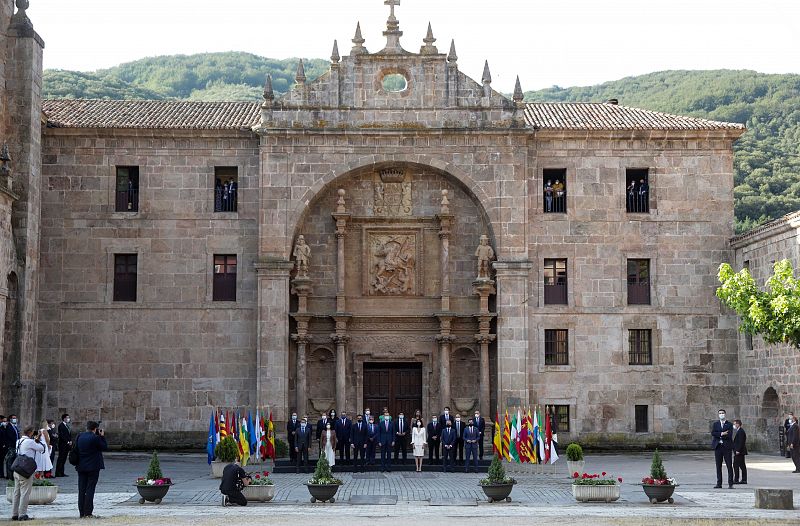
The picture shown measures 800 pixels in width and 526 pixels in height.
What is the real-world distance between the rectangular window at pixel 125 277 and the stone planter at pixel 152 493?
51.5 feet

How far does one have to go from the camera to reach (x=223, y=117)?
1478 inches

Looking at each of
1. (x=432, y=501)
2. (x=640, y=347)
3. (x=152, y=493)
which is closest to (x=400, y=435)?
(x=432, y=501)

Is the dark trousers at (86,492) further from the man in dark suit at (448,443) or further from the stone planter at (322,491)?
the man in dark suit at (448,443)

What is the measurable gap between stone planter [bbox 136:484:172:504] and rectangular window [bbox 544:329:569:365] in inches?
688

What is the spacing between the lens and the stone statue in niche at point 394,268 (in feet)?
120

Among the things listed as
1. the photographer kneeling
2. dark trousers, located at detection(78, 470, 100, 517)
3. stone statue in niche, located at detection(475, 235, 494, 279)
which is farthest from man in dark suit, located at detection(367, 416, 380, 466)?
dark trousers, located at detection(78, 470, 100, 517)

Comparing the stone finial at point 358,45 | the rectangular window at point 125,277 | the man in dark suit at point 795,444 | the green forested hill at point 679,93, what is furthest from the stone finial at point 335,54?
the green forested hill at point 679,93

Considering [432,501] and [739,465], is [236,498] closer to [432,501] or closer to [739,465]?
[432,501]

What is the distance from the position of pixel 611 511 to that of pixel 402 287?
17338mm

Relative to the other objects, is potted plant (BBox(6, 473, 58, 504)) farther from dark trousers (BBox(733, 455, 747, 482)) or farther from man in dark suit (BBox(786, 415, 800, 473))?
man in dark suit (BBox(786, 415, 800, 473))

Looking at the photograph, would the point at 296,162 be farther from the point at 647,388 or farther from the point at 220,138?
the point at 647,388

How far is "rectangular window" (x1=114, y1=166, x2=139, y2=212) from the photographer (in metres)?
36.6

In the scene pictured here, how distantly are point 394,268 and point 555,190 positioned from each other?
5.75m

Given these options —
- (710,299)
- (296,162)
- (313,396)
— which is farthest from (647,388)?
(296,162)
